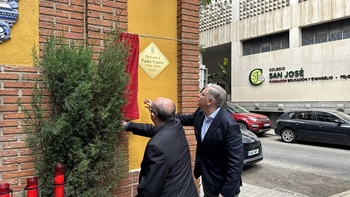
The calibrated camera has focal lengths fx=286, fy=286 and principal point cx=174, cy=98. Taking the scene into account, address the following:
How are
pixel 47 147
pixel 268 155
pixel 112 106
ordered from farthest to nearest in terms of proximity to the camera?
pixel 268 155, pixel 112 106, pixel 47 147

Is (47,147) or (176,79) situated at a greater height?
(176,79)

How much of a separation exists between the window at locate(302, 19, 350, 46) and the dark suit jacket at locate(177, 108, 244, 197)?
54.0ft

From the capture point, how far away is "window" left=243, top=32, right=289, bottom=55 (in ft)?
63.7

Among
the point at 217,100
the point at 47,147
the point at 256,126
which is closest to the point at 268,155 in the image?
the point at 256,126

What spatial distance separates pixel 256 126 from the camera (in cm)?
1415

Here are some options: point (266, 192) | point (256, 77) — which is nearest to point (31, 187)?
point (266, 192)

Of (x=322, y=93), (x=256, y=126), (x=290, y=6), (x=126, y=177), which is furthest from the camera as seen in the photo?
(x=290, y=6)

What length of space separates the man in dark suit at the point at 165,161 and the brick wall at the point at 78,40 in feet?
4.08

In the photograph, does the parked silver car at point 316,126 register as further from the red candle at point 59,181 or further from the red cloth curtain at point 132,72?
the red candle at point 59,181

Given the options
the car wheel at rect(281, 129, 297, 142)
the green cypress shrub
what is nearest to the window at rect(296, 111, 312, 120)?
the car wheel at rect(281, 129, 297, 142)

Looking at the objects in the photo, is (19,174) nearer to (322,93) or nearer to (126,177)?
(126,177)

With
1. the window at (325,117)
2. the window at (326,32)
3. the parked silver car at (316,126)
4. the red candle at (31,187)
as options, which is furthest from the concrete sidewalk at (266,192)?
the window at (326,32)

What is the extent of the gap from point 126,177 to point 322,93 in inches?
651

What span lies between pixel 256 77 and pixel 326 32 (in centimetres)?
540
